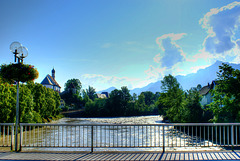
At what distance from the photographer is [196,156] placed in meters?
6.55

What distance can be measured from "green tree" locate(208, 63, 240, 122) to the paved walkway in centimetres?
725

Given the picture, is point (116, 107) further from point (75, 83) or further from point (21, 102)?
point (21, 102)

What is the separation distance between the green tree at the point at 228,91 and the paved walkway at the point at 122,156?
23.8ft

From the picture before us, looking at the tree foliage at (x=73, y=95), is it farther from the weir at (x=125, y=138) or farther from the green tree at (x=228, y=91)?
the green tree at (x=228, y=91)

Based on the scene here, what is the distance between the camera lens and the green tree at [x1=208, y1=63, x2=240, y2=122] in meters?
13.1

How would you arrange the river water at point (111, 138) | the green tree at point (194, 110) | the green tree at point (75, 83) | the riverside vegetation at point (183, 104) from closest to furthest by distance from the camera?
the river water at point (111, 138)
the riverside vegetation at point (183, 104)
the green tree at point (194, 110)
the green tree at point (75, 83)

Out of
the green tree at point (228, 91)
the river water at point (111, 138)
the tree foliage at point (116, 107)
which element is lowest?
the tree foliage at point (116, 107)

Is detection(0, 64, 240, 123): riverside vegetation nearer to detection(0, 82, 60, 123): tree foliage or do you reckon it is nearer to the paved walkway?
detection(0, 82, 60, 123): tree foliage

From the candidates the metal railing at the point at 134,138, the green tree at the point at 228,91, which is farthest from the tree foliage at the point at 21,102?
the green tree at the point at 228,91

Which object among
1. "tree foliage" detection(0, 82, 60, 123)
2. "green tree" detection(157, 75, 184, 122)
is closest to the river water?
"tree foliage" detection(0, 82, 60, 123)

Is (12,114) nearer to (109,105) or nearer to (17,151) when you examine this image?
(17,151)

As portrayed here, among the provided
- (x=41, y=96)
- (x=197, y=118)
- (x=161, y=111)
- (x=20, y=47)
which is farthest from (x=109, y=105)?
(x=20, y=47)

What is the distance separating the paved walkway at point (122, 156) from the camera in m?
6.37

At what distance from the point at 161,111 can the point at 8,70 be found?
43.1 metres
